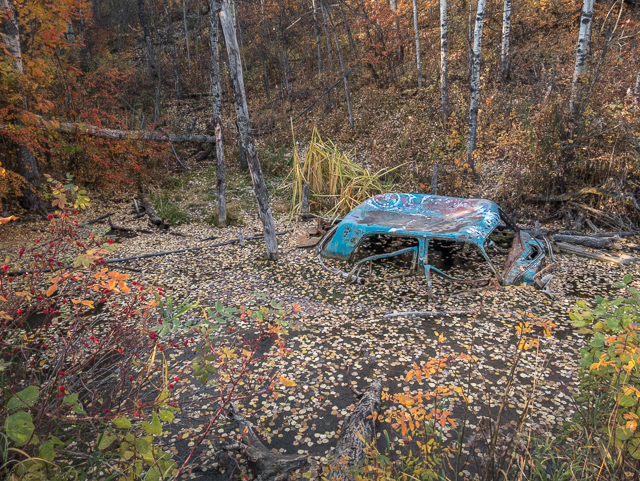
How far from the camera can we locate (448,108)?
10781 millimetres

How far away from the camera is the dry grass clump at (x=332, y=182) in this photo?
25.2ft

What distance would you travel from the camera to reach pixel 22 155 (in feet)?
25.3

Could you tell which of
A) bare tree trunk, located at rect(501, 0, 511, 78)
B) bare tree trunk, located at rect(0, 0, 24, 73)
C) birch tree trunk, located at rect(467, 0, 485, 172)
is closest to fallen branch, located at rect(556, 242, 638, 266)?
birch tree trunk, located at rect(467, 0, 485, 172)

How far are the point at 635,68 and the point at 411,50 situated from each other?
7.32 m

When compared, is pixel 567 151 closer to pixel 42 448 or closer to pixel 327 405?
pixel 327 405

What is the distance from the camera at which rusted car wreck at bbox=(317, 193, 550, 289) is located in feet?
16.0

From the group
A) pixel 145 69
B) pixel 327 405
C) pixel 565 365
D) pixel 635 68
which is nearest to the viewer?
pixel 327 405

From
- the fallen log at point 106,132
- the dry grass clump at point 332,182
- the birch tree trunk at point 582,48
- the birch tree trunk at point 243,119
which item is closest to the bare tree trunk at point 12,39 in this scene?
the fallen log at point 106,132

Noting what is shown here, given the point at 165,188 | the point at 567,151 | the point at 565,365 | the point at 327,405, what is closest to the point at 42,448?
the point at 327,405

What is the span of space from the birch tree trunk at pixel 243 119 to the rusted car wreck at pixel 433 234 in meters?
0.86

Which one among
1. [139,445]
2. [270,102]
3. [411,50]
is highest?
[411,50]

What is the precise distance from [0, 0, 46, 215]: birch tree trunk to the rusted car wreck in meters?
6.24

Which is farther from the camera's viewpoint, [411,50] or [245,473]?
[411,50]

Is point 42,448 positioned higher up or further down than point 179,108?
further down
